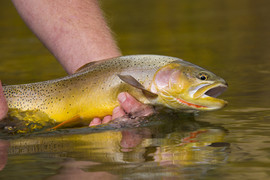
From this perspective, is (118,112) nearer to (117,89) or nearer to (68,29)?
(117,89)

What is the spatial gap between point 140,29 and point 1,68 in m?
4.74

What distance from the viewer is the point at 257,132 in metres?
3.29

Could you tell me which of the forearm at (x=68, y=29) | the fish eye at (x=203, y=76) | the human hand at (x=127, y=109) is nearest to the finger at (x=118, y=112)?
the human hand at (x=127, y=109)

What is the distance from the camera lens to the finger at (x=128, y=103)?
12.2ft

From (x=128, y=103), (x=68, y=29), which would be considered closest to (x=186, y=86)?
(x=128, y=103)

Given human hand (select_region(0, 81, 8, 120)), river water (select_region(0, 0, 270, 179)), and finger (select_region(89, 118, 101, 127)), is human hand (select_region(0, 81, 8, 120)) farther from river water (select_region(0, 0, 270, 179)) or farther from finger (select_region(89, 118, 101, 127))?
finger (select_region(89, 118, 101, 127))

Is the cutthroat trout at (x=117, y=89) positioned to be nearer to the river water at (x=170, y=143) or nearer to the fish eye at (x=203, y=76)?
the fish eye at (x=203, y=76)

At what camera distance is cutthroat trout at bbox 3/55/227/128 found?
3727 mm

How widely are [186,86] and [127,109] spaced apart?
1.25 feet

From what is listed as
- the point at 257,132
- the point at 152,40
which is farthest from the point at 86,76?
the point at 152,40

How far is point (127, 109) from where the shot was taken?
3.72 metres

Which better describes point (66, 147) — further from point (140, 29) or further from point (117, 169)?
point (140, 29)

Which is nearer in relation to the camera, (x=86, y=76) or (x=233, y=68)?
(x=86, y=76)

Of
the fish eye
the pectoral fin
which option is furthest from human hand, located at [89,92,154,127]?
the fish eye
